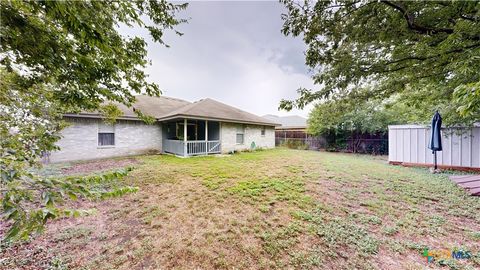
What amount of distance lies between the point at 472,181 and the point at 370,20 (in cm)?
605

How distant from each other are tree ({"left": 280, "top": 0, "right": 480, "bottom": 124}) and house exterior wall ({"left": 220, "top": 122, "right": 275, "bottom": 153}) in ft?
26.8

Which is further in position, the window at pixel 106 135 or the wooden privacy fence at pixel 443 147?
the window at pixel 106 135

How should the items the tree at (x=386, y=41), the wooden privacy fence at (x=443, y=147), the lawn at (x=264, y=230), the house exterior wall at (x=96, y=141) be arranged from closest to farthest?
the lawn at (x=264, y=230), the tree at (x=386, y=41), the wooden privacy fence at (x=443, y=147), the house exterior wall at (x=96, y=141)

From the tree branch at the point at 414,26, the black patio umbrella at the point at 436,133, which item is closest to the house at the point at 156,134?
the tree branch at the point at 414,26

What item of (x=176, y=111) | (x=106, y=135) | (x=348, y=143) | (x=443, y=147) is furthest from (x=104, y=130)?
(x=348, y=143)

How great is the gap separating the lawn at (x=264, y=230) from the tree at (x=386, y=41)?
218 cm

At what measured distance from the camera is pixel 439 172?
711 cm

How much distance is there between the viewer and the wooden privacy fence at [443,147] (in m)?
7.12

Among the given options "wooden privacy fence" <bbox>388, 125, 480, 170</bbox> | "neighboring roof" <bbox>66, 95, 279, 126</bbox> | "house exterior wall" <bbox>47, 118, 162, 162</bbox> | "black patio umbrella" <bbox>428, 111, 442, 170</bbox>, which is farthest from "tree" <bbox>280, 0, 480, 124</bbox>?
"house exterior wall" <bbox>47, 118, 162, 162</bbox>

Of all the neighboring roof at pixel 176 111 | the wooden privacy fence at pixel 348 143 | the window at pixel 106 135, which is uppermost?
the neighboring roof at pixel 176 111

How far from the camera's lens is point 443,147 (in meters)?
7.69

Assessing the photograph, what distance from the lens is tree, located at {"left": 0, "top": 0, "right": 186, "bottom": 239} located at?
1.10 m

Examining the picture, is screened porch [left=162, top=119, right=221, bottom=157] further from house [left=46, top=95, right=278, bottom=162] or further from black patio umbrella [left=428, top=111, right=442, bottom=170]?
black patio umbrella [left=428, top=111, right=442, bottom=170]

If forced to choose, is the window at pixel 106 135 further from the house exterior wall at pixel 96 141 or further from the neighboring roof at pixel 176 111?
the neighboring roof at pixel 176 111
